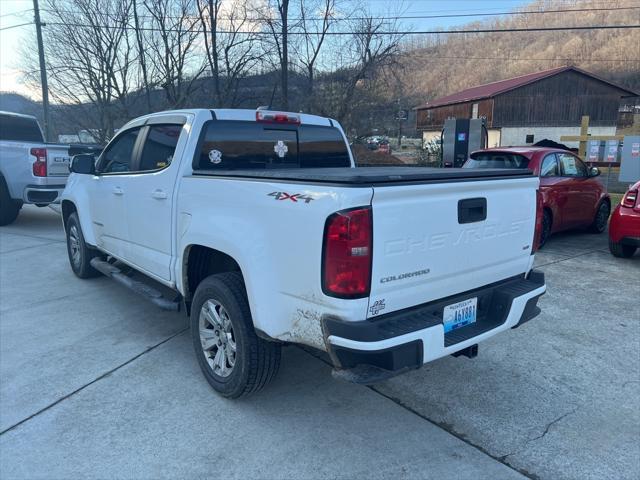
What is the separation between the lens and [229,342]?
3.30m

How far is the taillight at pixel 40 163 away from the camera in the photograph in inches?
364

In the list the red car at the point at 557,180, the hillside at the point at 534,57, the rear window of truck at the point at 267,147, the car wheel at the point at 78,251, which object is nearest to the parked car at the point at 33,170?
the car wheel at the point at 78,251

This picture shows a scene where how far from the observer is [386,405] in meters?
3.34

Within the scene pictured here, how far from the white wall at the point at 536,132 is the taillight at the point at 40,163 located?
43826 mm

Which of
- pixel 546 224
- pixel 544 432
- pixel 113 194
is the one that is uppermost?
pixel 113 194

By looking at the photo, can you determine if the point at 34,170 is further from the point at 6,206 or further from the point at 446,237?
the point at 446,237

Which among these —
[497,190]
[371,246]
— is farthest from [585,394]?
[371,246]

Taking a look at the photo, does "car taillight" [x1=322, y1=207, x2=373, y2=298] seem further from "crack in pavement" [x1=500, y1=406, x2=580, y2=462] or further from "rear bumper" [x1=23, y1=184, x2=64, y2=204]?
"rear bumper" [x1=23, y1=184, x2=64, y2=204]

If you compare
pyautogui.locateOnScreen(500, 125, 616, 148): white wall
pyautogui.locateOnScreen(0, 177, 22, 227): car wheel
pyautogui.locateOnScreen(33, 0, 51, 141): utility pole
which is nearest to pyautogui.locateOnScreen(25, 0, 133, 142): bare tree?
pyautogui.locateOnScreen(33, 0, 51, 141): utility pole

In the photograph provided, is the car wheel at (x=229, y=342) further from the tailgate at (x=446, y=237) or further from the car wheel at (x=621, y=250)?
the car wheel at (x=621, y=250)

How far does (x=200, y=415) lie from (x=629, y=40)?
86.6 m

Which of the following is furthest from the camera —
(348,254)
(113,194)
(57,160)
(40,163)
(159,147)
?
(57,160)

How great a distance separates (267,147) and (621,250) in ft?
19.3

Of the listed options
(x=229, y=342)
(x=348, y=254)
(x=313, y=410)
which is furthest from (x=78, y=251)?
(x=348, y=254)
